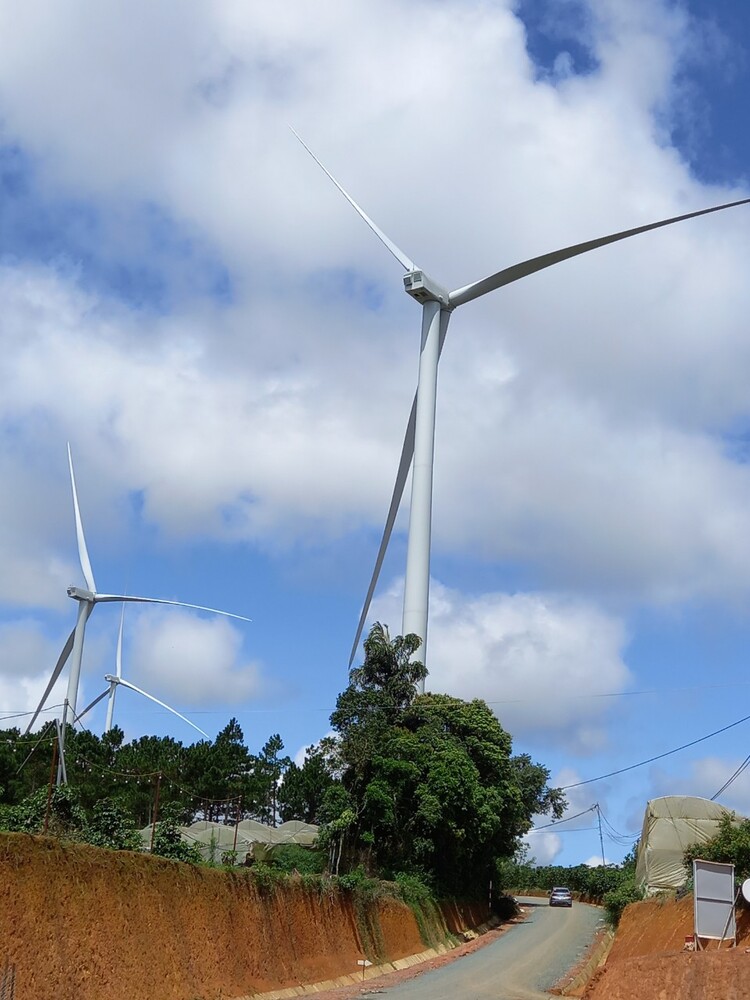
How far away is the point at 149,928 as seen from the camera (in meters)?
22.8

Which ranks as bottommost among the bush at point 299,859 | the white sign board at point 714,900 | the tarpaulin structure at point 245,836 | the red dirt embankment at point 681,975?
the red dirt embankment at point 681,975

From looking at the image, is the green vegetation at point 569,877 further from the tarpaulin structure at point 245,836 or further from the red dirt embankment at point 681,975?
the red dirt embankment at point 681,975

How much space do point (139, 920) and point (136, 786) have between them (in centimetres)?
3593

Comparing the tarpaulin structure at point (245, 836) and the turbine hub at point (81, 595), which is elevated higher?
the turbine hub at point (81, 595)

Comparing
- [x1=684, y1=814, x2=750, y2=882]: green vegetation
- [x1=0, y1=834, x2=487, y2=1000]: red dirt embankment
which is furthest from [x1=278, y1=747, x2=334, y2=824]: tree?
[x1=684, y1=814, x2=750, y2=882]: green vegetation

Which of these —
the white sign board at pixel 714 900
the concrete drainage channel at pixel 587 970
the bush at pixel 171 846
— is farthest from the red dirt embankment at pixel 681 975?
the bush at pixel 171 846

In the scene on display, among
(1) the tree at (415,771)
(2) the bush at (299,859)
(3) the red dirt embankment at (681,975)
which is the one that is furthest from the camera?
(1) the tree at (415,771)

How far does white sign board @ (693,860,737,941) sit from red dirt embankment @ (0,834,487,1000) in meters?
→ 11.1

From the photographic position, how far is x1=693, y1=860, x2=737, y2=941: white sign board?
21.3m

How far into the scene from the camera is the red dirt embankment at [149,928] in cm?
1898

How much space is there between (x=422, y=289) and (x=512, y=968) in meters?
29.5

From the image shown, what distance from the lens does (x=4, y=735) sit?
6053 centimetres

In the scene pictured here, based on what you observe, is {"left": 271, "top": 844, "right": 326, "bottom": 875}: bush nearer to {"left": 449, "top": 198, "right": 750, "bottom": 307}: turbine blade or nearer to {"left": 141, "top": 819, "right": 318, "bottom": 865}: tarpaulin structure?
{"left": 141, "top": 819, "right": 318, "bottom": 865}: tarpaulin structure

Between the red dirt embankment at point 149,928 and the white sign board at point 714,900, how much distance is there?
11.1m
